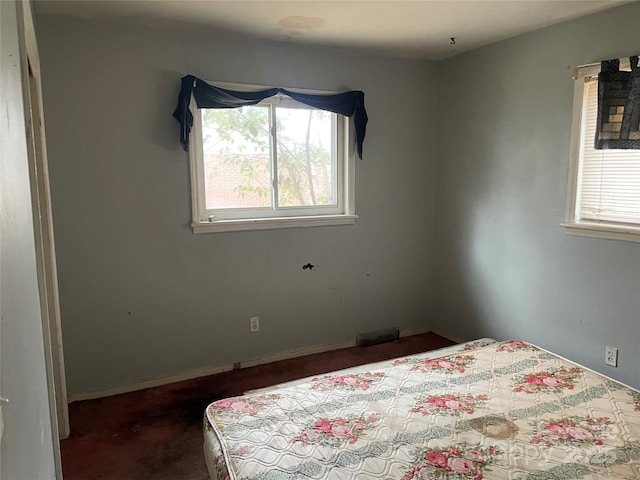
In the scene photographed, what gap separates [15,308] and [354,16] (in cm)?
244

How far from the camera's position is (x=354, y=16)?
8.63 feet

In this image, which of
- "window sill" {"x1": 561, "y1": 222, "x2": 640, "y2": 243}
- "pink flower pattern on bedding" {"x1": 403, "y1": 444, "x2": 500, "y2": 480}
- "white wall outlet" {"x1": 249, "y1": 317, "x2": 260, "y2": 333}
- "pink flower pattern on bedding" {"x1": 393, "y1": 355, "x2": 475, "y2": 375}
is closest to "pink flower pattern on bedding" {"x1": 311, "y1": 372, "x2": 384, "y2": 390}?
"pink flower pattern on bedding" {"x1": 393, "y1": 355, "x2": 475, "y2": 375}

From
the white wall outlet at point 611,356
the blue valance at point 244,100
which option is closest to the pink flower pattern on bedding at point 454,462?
the white wall outlet at point 611,356

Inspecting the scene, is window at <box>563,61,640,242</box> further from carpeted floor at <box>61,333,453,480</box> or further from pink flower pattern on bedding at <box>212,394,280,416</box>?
pink flower pattern on bedding at <box>212,394,280,416</box>

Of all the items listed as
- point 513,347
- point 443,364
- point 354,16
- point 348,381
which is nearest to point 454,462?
point 348,381

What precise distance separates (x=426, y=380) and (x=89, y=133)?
240 cm

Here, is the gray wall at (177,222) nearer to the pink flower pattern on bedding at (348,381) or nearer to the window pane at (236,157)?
the window pane at (236,157)

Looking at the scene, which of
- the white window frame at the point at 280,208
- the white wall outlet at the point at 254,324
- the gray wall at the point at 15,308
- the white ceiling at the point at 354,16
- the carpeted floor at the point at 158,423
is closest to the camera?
the gray wall at the point at 15,308

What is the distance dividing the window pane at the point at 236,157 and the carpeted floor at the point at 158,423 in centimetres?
123

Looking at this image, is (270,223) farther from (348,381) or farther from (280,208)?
(348,381)

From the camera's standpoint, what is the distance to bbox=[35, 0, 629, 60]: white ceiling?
244 centimetres

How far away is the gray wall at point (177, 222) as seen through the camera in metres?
2.71

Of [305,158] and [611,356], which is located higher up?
[305,158]

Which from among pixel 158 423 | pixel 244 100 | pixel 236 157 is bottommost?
pixel 158 423
